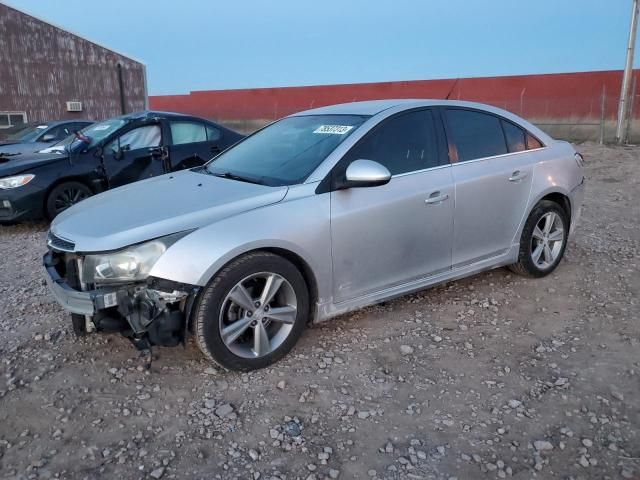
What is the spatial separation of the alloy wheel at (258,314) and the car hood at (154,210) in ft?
1.48

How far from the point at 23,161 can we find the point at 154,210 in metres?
4.71

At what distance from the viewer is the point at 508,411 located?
119 inches

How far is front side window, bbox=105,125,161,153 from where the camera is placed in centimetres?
746

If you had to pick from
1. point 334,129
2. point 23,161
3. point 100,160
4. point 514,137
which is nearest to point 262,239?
point 334,129

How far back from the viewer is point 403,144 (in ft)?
13.3

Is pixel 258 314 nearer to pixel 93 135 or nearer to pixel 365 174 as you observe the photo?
pixel 365 174

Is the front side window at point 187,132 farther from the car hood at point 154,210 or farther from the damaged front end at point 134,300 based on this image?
the damaged front end at point 134,300

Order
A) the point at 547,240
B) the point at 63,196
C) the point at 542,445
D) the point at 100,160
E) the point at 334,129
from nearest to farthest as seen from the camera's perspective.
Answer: the point at 542,445 < the point at 334,129 < the point at 547,240 < the point at 63,196 < the point at 100,160

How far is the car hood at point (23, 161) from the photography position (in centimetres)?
685

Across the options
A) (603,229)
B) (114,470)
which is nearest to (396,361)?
(114,470)

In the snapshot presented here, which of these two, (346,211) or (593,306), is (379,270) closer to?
(346,211)

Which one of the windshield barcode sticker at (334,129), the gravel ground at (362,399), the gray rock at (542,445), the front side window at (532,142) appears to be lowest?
the gray rock at (542,445)

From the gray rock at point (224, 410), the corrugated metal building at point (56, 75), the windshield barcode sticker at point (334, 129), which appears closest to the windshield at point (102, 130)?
the windshield barcode sticker at point (334, 129)

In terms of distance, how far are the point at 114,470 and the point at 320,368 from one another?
134cm
